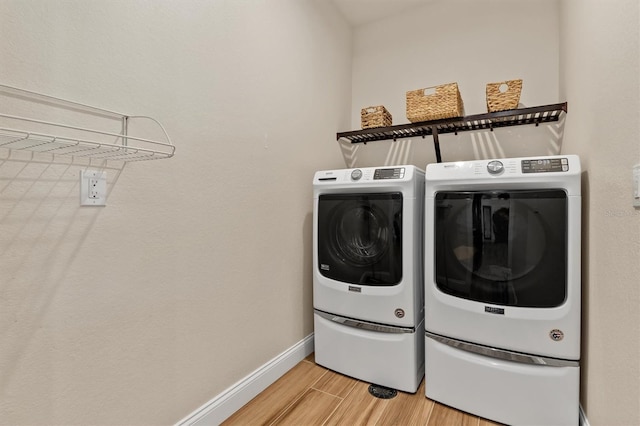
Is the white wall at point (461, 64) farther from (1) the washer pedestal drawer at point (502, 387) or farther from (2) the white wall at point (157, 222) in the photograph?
(1) the washer pedestal drawer at point (502, 387)

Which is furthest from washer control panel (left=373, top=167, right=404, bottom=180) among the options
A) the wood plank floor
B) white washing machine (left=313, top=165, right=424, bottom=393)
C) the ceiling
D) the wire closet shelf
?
the ceiling

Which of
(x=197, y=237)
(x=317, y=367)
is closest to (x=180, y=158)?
(x=197, y=237)

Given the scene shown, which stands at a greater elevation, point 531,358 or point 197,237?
point 197,237

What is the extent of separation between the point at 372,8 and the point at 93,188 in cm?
258

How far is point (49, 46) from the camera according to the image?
37.2 inches

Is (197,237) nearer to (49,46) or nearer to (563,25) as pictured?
(49,46)

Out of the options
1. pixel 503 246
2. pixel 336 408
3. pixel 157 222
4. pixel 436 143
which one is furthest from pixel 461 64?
pixel 336 408

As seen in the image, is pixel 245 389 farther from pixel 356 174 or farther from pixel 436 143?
pixel 436 143

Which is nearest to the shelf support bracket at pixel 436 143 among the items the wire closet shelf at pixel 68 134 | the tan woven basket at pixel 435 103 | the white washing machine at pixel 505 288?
the tan woven basket at pixel 435 103

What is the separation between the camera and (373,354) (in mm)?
1805

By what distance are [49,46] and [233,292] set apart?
1.19 metres

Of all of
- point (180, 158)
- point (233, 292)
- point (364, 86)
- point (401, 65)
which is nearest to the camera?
point (180, 158)

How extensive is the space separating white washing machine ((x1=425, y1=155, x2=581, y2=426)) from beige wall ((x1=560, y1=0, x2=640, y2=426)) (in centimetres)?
8

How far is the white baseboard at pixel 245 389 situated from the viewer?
142 centimetres
